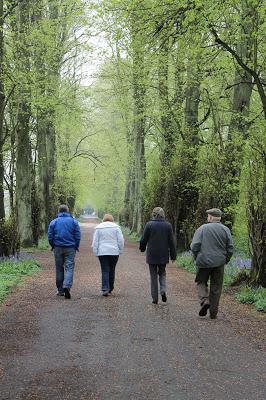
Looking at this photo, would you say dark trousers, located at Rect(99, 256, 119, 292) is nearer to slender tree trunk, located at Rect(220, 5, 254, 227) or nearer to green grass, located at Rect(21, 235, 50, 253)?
slender tree trunk, located at Rect(220, 5, 254, 227)

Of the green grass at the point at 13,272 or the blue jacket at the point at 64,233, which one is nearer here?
the blue jacket at the point at 64,233

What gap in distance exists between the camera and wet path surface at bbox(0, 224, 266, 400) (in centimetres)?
530

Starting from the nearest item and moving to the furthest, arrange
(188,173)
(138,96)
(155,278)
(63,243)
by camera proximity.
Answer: (155,278) < (63,243) < (188,173) < (138,96)

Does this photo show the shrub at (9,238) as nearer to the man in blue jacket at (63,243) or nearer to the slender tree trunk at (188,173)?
the man in blue jacket at (63,243)

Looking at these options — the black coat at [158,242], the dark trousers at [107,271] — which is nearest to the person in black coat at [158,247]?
the black coat at [158,242]

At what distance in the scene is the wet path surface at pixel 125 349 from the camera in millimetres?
5297

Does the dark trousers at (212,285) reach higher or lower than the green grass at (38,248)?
higher

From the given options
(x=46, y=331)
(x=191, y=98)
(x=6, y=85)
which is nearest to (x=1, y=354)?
(x=46, y=331)

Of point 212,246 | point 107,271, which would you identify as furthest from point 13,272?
point 212,246

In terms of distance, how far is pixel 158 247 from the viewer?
1073 centimetres

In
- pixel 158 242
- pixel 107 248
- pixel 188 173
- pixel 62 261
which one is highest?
pixel 188 173

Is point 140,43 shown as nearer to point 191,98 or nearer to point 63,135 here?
point 191,98

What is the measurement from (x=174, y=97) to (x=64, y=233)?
46.7ft

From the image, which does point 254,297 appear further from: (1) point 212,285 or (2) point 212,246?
(2) point 212,246
